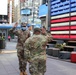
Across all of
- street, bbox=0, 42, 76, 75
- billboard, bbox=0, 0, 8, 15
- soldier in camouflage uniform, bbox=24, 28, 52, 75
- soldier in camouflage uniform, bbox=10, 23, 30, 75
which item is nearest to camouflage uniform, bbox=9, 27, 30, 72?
soldier in camouflage uniform, bbox=10, 23, 30, 75

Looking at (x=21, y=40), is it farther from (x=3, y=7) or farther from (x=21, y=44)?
(x=3, y=7)

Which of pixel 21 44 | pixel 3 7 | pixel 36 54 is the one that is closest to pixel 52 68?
pixel 21 44

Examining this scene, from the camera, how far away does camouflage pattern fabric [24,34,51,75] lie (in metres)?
5.96

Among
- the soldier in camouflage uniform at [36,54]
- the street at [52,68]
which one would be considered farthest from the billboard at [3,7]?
the soldier in camouflage uniform at [36,54]

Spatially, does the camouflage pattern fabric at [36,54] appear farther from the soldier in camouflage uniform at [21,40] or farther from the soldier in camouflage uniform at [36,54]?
the soldier in camouflage uniform at [21,40]

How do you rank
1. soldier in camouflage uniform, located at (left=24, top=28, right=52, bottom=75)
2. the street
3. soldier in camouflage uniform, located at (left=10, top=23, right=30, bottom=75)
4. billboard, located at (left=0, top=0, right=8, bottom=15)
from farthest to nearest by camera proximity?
Result: billboard, located at (left=0, top=0, right=8, bottom=15), the street, soldier in camouflage uniform, located at (left=10, top=23, right=30, bottom=75), soldier in camouflage uniform, located at (left=24, top=28, right=52, bottom=75)

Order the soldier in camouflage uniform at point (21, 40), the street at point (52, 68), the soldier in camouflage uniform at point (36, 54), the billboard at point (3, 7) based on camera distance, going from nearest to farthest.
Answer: the soldier in camouflage uniform at point (36, 54) < the soldier in camouflage uniform at point (21, 40) < the street at point (52, 68) < the billboard at point (3, 7)

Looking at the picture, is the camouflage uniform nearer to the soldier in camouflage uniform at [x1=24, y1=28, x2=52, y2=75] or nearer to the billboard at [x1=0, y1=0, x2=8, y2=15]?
the soldier in camouflage uniform at [x1=24, y1=28, x2=52, y2=75]

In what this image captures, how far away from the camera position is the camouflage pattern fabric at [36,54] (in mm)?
5957

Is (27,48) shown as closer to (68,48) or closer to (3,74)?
(3,74)

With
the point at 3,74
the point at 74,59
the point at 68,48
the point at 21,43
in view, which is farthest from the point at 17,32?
the point at 68,48

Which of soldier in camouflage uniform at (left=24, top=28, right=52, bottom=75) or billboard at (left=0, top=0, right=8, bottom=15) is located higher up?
billboard at (left=0, top=0, right=8, bottom=15)

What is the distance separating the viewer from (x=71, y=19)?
20.1 m

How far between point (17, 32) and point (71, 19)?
11688 millimetres
